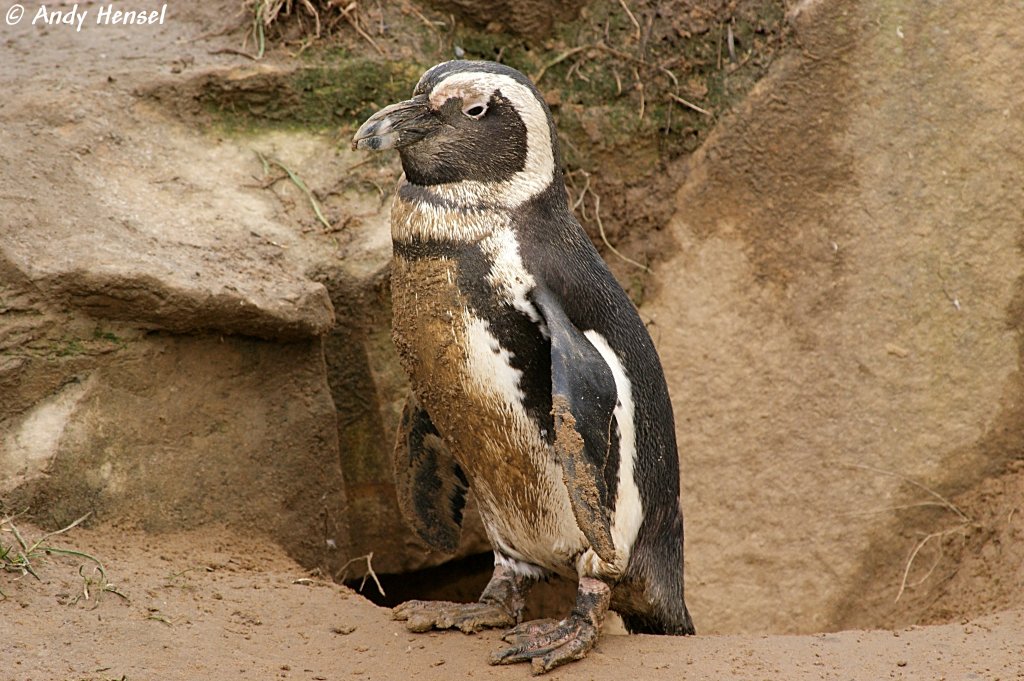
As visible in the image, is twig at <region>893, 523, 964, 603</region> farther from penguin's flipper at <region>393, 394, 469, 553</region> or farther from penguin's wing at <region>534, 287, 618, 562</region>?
penguin's wing at <region>534, 287, 618, 562</region>

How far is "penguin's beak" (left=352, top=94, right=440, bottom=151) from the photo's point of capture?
3.05m

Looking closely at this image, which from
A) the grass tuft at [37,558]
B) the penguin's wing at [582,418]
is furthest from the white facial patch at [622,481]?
the grass tuft at [37,558]

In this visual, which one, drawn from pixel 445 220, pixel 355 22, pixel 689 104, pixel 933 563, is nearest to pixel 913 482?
pixel 933 563

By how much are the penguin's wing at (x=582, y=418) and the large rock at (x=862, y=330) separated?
1.89 metres

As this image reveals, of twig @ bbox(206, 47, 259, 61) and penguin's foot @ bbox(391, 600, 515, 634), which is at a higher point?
twig @ bbox(206, 47, 259, 61)

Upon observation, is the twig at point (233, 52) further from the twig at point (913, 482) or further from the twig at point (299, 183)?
the twig at point (913, 482)

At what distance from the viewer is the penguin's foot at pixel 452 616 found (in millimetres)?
3217

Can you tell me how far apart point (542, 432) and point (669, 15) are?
96.6 inches

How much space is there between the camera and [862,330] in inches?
186

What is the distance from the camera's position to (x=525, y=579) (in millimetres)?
3439

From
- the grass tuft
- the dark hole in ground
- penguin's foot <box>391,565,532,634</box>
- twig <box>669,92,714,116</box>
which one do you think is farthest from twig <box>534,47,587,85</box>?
the grass tuft

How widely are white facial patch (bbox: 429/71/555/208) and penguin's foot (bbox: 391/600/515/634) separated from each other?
1.09m

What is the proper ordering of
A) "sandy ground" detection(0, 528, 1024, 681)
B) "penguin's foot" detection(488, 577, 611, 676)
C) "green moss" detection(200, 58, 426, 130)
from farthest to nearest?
1. "green moss" detection(200, 58, 426, 130)
2. "penguin's foot" detection(488, 577, 611, 676)
3. "sandy ground" detection(0, 528, 1024, 681)

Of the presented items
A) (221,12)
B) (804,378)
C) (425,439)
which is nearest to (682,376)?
(804,378)
